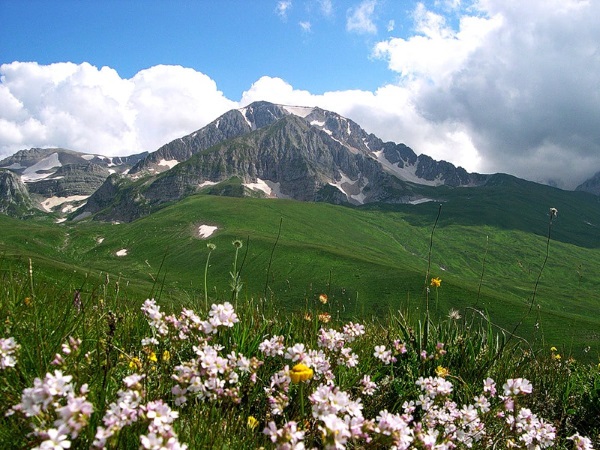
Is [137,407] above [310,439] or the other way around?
above

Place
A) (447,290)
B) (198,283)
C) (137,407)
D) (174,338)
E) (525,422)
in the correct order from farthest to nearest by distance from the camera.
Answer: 1. (198,283)
2. (447,290)
3. (174,338)
4. (525,422)
5. (137,407)

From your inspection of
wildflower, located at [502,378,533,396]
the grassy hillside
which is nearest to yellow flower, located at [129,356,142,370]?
wildflower, located at [502,378,533,396]

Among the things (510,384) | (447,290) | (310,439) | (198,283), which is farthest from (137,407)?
(198,283)

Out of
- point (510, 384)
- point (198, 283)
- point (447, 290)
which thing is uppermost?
point (510, 384)

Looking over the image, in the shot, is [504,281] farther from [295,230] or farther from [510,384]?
[510,384]

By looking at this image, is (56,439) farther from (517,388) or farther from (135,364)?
(517,388)

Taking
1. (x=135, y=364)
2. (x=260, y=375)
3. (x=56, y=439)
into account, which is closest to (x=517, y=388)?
(x=260, y=375)

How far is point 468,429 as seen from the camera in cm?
426

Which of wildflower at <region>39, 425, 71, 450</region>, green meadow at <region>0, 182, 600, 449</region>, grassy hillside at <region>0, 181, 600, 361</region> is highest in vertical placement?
wildflower at <region>39, 425, 71, 450</region>

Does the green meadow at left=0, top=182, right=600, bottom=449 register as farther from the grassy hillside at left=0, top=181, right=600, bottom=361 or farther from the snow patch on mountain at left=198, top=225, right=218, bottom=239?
the snow patch on mountain at left=198, top=225, right=218, bottom=239

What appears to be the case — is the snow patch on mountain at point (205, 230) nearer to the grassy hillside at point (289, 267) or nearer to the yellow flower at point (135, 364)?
the grassy hillside at point (289, 267)

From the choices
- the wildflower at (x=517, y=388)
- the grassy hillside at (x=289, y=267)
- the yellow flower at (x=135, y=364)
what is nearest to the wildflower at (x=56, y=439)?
the yellow flower at (x=135, y=364)

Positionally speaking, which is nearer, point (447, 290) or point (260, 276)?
point (447, 290)

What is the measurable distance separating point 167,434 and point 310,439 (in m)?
2.00
